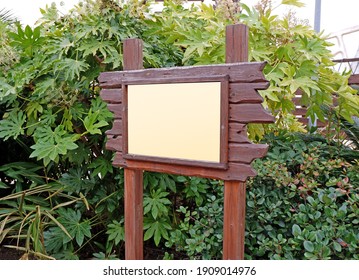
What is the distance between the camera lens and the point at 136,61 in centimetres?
202

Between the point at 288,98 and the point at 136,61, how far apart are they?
1.31 meters

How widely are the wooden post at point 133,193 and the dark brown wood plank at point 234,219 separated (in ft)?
1.75

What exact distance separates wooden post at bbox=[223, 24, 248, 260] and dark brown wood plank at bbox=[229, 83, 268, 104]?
0.39 feet

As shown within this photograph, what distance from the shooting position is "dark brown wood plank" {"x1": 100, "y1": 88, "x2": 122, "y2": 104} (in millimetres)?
2029

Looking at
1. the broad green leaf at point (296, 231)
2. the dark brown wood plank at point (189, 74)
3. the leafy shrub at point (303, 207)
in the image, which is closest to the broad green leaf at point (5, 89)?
the dark brown wood plank at point (189, 74)

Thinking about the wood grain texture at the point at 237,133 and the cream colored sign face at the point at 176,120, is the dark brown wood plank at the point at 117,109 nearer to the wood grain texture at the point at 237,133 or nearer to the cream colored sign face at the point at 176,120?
the cream colored sign face at the point at 176,120

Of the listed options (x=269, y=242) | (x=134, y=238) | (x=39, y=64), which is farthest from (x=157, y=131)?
(x=39, y=64)

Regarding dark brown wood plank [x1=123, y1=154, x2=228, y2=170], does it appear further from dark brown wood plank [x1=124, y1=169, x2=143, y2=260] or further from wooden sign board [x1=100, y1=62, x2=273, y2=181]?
dark brown wood plank [x1=124, y1=169, x2=143, y2=260]

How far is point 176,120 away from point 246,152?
0.37 metres

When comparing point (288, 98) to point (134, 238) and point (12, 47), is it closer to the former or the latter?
point (134, 238)

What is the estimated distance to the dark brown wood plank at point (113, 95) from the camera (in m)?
2.03

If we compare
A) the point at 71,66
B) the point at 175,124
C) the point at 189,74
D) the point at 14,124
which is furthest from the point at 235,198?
the point at 14,124

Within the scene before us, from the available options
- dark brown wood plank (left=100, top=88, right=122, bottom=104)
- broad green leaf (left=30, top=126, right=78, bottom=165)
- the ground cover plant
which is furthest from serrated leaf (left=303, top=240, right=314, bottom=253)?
broad green leaf (left=30, top=126, right=78, bottom=165)

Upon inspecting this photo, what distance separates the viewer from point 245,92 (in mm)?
1608
